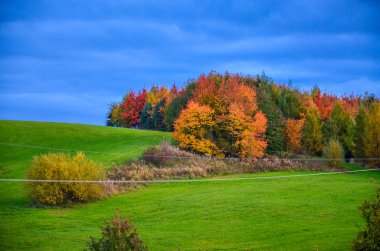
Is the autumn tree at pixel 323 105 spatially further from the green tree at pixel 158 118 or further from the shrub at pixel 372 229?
the shrub at pixel 372 229

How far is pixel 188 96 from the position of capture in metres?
59.5

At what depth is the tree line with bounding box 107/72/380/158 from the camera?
4856 centimetres

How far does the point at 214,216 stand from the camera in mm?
27359

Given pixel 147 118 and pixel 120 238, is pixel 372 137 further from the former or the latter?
pixel 147 118

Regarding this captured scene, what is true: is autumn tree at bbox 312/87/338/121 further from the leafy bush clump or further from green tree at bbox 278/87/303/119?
the leafy bush clump

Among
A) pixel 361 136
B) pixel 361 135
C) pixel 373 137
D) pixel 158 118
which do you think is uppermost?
pixel 158 118

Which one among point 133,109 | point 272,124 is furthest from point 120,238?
point 133,109

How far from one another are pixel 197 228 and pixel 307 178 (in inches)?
712

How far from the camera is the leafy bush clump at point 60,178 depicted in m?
31.5

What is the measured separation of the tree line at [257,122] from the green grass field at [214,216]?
772 cm

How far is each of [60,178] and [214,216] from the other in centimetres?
1109

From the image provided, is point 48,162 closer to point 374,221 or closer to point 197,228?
point 197,228

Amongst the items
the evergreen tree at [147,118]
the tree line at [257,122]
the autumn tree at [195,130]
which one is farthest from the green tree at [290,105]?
the evergreen tree at [147,118]

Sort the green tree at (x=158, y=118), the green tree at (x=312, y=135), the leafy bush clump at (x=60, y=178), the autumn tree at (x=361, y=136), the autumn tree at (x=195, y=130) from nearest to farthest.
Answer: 1. the leafy bush clump at (x=60, y=178)
2. the autumn tree at (x=195, y=130)
3. the autumn tree at (x=361, y=136)
4. the green tree at (x=312, y=135)
5. the green tree at (x=158, y=118)
